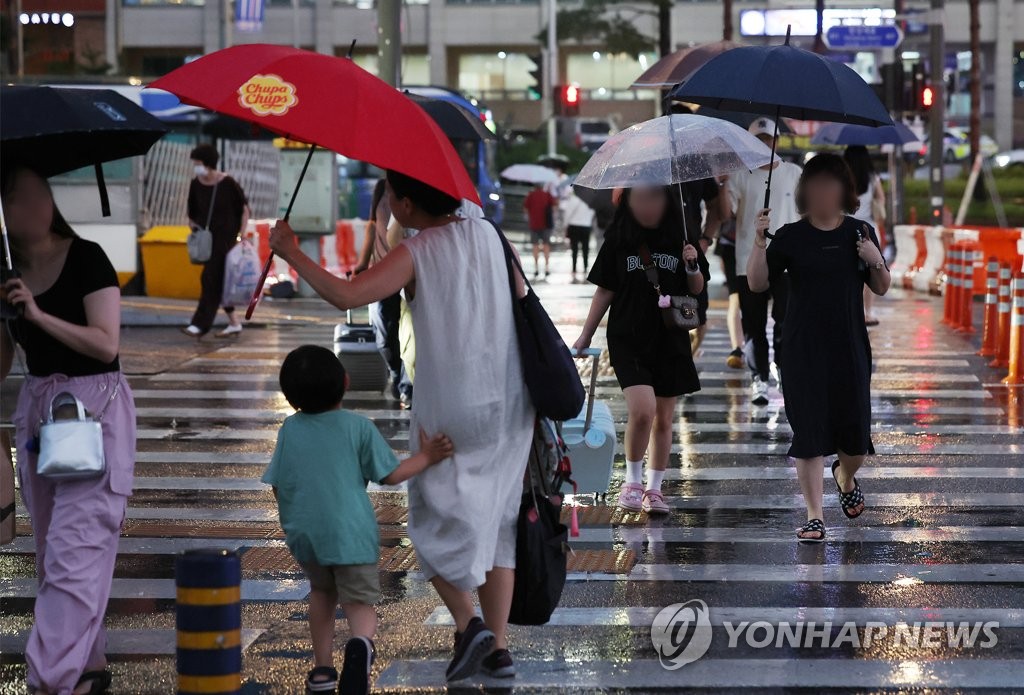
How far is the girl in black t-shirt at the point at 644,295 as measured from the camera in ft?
25.5

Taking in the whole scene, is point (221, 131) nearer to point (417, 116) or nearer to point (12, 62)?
point (12, 62)

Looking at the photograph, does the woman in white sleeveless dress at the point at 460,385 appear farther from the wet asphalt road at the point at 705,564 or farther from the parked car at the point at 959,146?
the parked car at the point at 959,146

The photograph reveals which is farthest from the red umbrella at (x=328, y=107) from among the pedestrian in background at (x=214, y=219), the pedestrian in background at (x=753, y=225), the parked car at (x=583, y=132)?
the parked car at (x=583, y=132)

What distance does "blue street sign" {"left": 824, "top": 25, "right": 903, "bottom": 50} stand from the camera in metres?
32.9

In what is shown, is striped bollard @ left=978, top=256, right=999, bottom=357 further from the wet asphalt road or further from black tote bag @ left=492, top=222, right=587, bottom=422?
black tote bag @ left=492, top=222, right=587, bottom=422

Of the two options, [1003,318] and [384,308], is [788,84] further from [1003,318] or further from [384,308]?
[1003,318]

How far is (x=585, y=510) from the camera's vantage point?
8227 millimetres

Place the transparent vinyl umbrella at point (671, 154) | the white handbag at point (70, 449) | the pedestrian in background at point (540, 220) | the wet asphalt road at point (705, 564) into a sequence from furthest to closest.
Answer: the pedestrian in background at point (540, 220) → the transparent vinyl umbrella at point (671, 154) → the wet asphalt road at point (705, 564) → the white handbag at point (70, 449)

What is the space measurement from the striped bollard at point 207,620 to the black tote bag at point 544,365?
4.29 feet

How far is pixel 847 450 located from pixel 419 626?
2.31 metres

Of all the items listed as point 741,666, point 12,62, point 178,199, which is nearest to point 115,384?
point 741,666

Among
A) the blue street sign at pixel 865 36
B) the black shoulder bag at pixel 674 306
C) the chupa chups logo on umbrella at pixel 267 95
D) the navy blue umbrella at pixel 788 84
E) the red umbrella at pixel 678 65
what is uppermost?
the blue street sign at pixel 865 36

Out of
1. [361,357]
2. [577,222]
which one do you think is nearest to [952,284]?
[361,357]

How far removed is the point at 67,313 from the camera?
492cm
